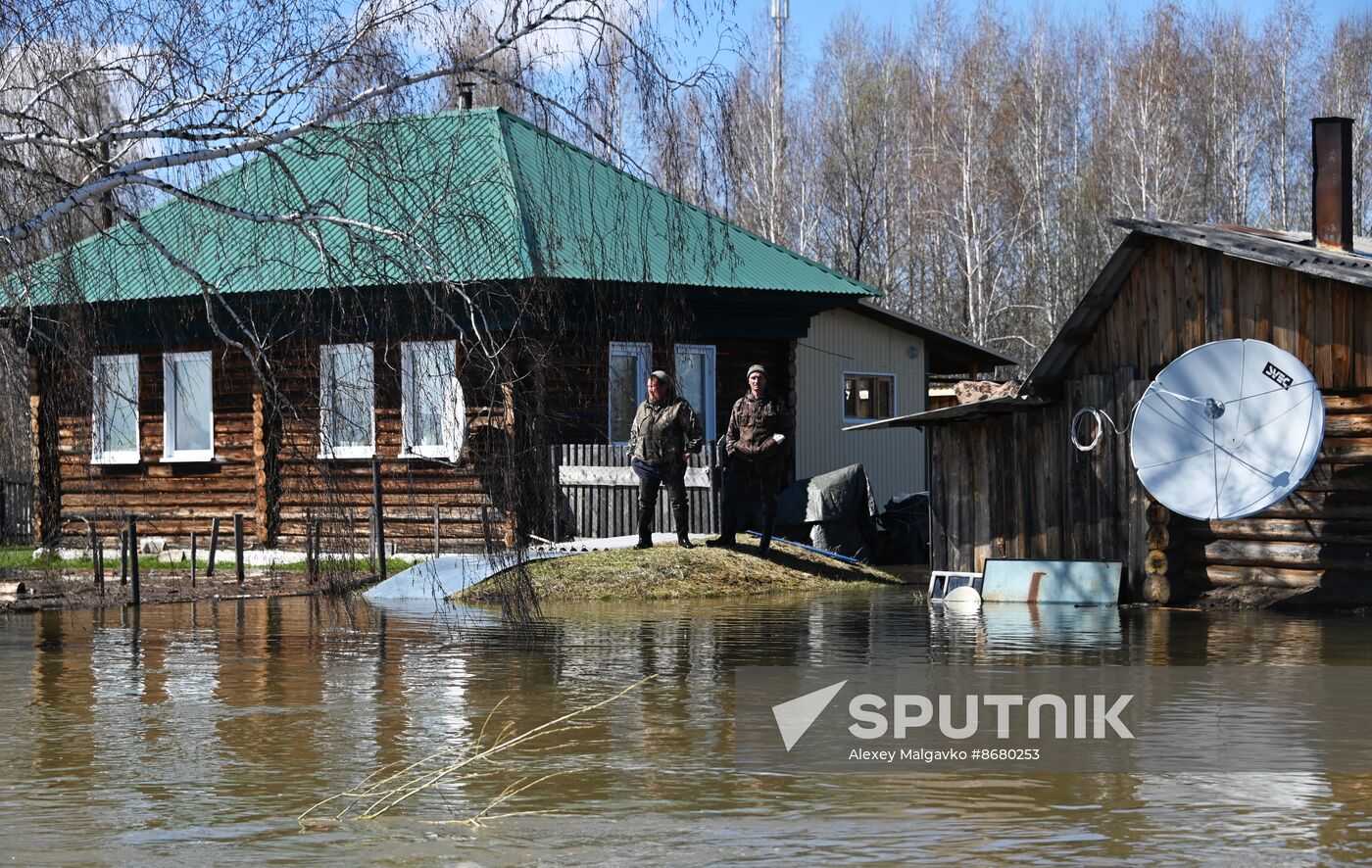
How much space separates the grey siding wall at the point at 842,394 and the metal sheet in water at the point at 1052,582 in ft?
30.3

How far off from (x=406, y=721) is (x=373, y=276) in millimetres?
2422

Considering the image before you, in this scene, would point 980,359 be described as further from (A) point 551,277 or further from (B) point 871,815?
(B) point 871,815

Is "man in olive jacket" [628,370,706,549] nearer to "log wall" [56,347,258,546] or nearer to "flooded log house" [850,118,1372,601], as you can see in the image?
"flooded log house" [850,118,1372,601]

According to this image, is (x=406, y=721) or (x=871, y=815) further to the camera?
(x=406, y=721)

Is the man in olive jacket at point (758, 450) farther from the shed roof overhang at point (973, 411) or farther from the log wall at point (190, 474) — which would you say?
the log wall at point (190, 474)

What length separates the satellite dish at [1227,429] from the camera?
47.3 feet

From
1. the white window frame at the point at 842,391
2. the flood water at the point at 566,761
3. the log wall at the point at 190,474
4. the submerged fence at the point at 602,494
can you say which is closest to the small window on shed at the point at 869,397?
the white window frame at the point at 842,391

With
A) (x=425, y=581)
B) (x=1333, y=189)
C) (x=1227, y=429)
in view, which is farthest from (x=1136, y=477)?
(x=425, y=581)

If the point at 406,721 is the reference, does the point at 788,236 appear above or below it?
above

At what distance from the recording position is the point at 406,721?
369 inches

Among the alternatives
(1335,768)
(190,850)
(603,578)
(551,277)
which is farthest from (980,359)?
(190,850)

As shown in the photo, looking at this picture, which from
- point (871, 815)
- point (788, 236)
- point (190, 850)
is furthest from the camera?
point (788, 236)

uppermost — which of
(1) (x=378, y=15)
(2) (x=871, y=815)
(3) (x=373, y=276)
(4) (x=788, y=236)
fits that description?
(4) (x=788, y=236)

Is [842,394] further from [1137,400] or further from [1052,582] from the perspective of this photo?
[1137,400]
